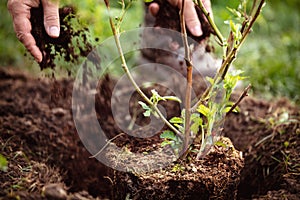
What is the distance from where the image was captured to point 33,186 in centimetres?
142

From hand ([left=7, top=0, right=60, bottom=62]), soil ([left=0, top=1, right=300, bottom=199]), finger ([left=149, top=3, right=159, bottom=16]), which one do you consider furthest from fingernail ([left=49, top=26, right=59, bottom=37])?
finger ([left=149, top=3, right=159, bottom=16])

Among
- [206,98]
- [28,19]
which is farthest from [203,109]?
[28,19]

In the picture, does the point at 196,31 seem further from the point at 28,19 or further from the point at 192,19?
the point at 28,19

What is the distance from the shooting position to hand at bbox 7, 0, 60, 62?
61.8 inches

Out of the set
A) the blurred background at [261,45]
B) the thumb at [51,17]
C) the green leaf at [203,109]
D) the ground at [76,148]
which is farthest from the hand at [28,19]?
the green leaf at [203,109]

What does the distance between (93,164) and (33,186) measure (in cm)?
52

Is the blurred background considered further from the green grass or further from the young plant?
the young plant

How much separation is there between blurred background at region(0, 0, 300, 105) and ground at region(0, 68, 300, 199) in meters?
0.27

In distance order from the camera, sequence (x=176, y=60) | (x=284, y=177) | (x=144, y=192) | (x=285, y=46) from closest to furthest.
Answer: (x=144, y=192) → (x=284, y=177) → (x=176, y=60) → (x=285, y=46)

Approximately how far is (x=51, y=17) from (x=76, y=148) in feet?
2.22

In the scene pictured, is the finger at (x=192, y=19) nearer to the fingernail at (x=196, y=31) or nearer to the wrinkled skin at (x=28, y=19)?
the fingernail at (x=196, y=31)

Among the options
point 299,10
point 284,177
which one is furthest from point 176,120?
point 299,10

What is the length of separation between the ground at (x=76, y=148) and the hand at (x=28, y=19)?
258 millimetres

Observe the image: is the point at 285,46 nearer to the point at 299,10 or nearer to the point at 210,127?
the point at 299,10
